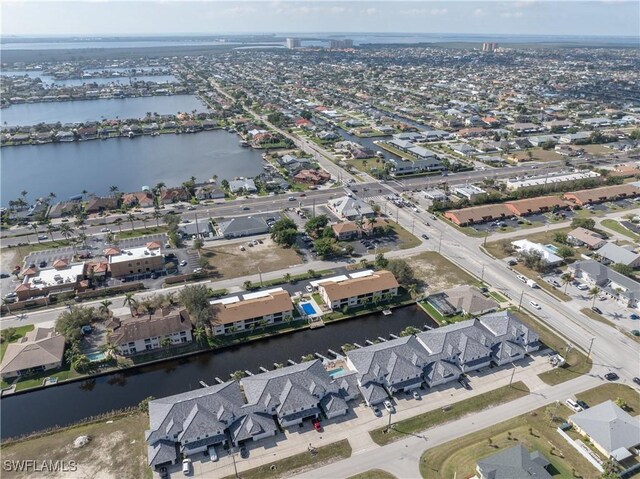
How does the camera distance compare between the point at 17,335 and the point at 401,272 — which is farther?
the point at 401,272

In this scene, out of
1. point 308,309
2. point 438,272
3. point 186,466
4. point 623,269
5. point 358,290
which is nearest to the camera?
point 186,466

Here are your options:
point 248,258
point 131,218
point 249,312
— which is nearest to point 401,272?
point 249,312

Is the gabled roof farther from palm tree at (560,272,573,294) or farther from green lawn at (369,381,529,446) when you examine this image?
palm tree at (560,272,573,294)

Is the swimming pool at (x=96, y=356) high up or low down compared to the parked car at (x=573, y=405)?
up

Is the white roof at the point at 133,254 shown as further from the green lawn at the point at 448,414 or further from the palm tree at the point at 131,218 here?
the green lawn at the point at 448,414

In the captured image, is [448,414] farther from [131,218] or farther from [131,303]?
[131,218]

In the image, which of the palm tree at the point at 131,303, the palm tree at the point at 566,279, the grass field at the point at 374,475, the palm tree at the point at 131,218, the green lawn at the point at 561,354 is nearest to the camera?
the grass field at the point at 374,475

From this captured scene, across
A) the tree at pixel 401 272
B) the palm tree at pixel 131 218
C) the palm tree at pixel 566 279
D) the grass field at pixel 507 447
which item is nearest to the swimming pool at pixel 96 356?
the palm tree at pixel 131 218

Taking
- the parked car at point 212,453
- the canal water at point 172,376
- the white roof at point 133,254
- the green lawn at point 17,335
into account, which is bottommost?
the canal water at point 172,376
